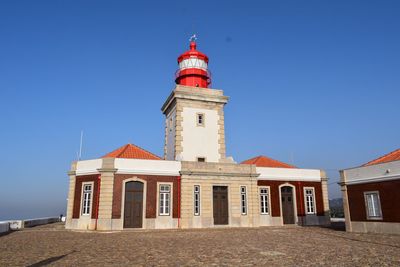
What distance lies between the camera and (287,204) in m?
23.5

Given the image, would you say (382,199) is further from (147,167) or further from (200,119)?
(147,167)

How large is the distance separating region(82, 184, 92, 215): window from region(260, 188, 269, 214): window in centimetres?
1169

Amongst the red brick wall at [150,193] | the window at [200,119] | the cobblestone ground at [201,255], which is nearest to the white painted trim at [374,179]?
the cobblestone ground at [201,255]

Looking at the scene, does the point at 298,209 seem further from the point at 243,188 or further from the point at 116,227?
the point at 116,227

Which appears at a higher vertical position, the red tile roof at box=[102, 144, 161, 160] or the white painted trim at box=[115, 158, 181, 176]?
the red tile roof at box=[102, 144, 161, 160]

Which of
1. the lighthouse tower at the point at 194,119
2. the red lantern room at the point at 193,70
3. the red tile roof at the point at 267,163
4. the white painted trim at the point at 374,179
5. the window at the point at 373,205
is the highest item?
the red lantern room at the point at 193,70

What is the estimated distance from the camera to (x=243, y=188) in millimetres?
22016

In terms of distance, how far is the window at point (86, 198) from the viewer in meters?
19.5

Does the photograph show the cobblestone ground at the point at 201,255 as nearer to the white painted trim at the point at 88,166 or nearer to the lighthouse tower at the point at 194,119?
the white painted trim at the point at 88,166

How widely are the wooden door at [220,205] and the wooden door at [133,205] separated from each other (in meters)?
4.91

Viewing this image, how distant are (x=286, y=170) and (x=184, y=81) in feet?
34.7

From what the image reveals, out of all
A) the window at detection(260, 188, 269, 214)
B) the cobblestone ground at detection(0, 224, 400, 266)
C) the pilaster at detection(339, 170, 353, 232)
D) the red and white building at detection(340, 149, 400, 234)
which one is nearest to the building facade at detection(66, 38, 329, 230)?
the window at detection(260, 188, 269, 214)

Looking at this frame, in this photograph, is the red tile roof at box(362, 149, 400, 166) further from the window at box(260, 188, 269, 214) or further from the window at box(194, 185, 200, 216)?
the window at box(194, 185, 200, 216)

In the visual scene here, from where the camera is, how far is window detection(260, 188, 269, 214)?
2271 cm
